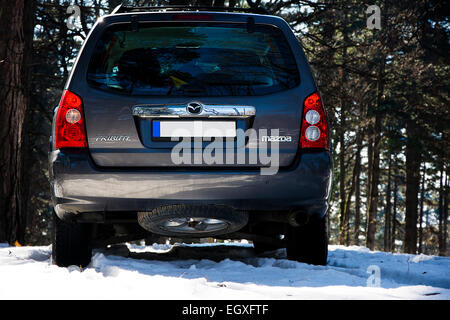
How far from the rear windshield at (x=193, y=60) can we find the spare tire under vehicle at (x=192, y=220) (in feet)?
2.82

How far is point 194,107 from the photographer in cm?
413

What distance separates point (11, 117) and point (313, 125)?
5351 mm

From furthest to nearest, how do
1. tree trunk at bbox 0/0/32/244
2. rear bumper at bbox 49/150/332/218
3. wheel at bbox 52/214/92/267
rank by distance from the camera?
tree trunk at bbox 0/0/32/244 → wheel at bbox 52/214/92/267 → rear bumper at bbox 49/150/332/218

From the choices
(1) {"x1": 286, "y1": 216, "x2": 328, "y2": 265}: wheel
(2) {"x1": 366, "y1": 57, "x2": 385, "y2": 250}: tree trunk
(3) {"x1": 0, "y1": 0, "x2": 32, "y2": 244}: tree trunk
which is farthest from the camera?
(2) {"x1": 366, "y1": 57, "x2": 385, "y2": 250}: tree trunk

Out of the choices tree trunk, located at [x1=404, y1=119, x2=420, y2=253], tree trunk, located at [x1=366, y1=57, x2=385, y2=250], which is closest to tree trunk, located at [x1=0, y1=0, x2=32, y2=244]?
tree trunk, located at [x1=366, y1=57, x2=385, y2=250]

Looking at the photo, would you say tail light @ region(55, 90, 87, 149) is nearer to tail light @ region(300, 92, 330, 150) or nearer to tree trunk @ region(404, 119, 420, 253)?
tail light @ region(300, 92, 330, 150)

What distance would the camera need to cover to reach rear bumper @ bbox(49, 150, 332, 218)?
159 inches

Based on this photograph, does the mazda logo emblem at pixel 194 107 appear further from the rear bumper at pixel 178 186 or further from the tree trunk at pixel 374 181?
the tree trunk at pixel 374 181

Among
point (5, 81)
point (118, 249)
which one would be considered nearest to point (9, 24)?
point (5, 81)

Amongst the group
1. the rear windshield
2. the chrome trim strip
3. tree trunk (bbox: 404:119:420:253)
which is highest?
the rear windshield

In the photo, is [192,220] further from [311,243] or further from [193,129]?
[311,243]

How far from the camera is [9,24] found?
812 cm
